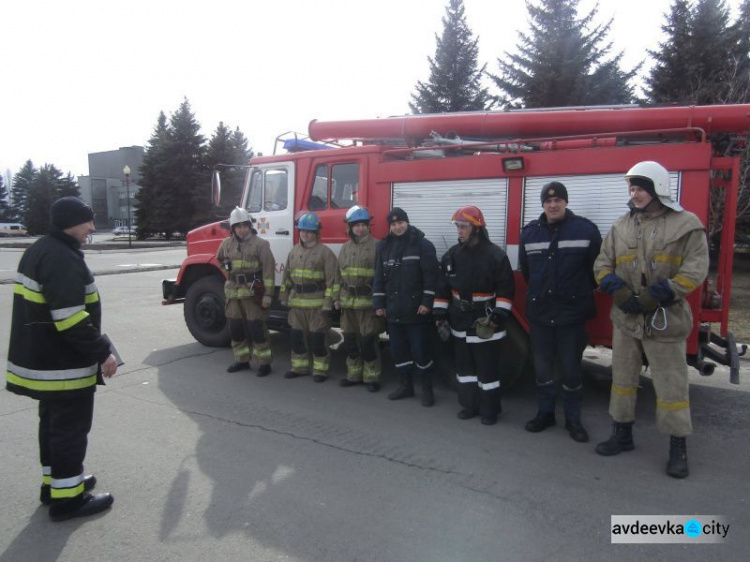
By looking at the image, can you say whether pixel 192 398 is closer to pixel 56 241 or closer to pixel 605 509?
pixel 56 241

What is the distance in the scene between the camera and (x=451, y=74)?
2198cm

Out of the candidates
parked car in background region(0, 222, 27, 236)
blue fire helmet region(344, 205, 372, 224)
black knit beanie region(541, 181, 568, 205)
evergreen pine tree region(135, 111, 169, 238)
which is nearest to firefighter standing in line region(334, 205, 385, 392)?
blue fire helmet region(344, 205, 372, 224)

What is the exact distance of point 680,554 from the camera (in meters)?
2.67

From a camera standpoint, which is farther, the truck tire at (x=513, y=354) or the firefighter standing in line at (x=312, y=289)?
the firefighter standing in line at (x=312, y=289)

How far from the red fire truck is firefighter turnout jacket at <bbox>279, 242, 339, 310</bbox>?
47cm

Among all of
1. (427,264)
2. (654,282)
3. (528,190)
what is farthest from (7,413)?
(654,282)

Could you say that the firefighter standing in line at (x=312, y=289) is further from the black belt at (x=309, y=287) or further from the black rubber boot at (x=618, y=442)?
the black rubber boot at (x=618, y=442)

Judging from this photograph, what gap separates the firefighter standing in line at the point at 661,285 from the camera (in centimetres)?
341

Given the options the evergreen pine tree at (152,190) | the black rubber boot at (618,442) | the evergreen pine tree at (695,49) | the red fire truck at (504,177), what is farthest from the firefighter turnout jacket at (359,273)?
the evergreen pine tree at (152,190)

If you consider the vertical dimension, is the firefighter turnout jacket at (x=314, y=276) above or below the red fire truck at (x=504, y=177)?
below

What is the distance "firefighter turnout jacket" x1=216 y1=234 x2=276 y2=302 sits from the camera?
5742 millimetres

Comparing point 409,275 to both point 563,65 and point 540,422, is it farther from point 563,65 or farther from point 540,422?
point 563,65

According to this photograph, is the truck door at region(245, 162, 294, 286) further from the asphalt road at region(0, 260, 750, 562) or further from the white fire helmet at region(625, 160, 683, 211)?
the white fire helmet at region(625, 160, 683, 211)

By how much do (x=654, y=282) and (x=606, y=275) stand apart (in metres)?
0.30
